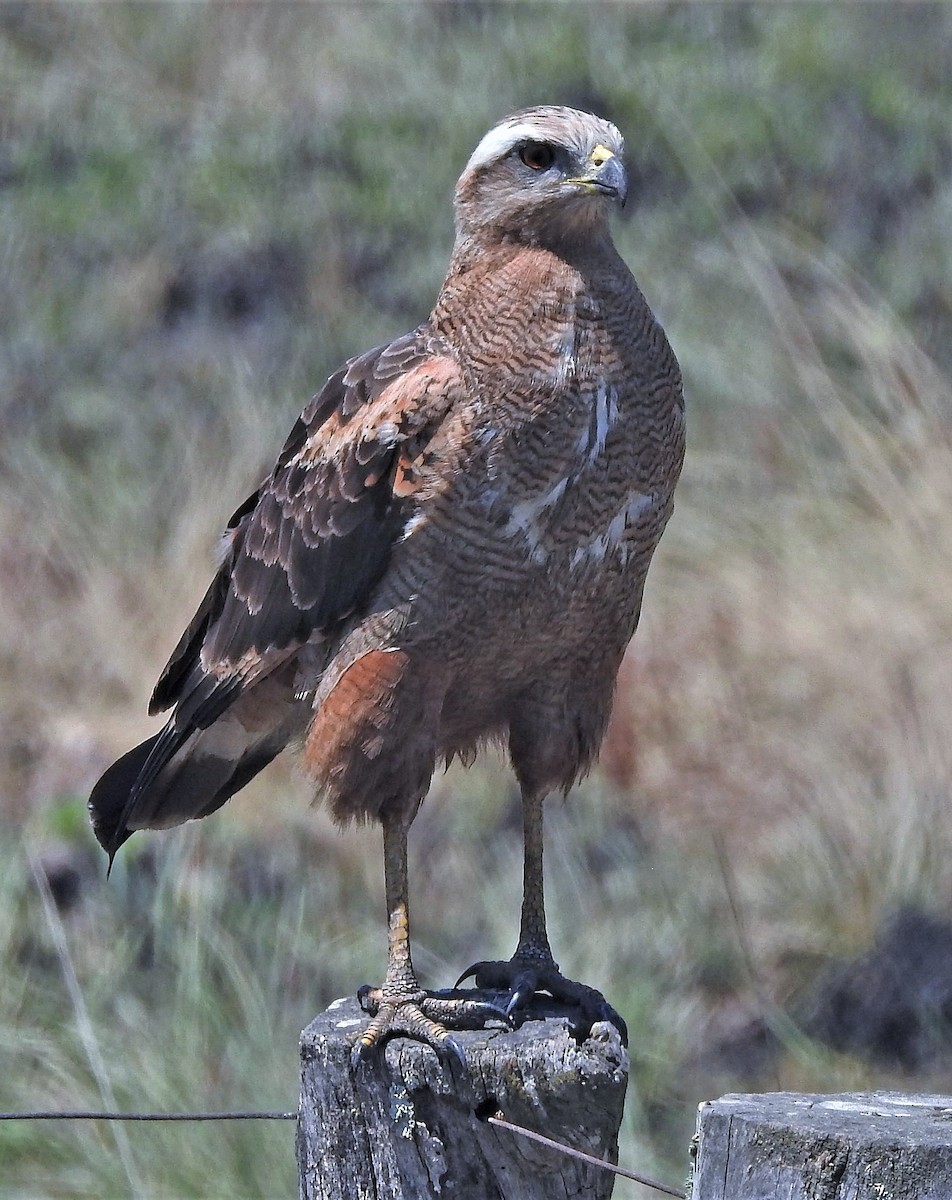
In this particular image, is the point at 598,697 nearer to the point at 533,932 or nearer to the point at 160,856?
the point at 533,932

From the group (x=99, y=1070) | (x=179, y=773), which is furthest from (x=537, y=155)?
(x=99, y=1070)

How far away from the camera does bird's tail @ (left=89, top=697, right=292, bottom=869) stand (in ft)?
12.7

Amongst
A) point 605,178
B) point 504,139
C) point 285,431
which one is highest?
point 504,139

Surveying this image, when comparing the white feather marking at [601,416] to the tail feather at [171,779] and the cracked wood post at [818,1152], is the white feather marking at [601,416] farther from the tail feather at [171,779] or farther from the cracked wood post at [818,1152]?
the cracked wood post at [818,1152]

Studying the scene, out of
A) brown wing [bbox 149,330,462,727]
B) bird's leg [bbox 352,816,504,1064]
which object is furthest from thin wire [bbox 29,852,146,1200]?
bird's leg [bbox 352,816,504,1064]

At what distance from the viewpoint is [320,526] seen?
3.61 m

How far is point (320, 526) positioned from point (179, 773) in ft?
2.44

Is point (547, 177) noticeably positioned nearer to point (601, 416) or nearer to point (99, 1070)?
point (601, 416)

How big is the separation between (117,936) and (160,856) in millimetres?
400

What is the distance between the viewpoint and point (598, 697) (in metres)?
3.71

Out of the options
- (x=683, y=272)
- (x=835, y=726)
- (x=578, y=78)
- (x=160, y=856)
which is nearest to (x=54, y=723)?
(x=160, y=856)

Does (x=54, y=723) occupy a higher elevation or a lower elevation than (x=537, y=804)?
lower

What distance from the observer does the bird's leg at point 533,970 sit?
336cm

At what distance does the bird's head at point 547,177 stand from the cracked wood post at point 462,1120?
1.50 metres
